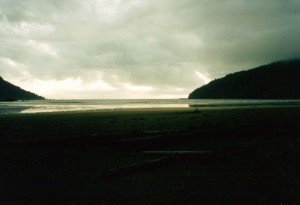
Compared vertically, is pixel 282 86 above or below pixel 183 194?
above

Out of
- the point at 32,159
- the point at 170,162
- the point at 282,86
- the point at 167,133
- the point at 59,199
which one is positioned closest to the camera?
the point at 59,199

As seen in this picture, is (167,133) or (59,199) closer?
(59,199)

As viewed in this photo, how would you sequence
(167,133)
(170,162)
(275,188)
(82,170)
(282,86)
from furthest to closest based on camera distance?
(282,86) < (167,133) < (170,162) < (82,170) < (275,188)

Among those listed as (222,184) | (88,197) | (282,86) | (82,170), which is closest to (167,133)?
(82,170)

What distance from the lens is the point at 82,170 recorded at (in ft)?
29.9

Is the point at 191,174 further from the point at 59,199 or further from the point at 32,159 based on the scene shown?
the point at 32,159

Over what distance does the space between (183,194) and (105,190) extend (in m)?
1.68

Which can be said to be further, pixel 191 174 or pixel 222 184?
pixel 191 174

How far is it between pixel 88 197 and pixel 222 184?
298 cm

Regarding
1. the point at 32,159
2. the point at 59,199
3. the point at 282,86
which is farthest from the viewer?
the point at 282,86

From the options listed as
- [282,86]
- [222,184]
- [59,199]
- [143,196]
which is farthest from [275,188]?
[282,86]

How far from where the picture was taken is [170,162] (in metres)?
9.84

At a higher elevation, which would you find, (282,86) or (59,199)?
(282,86)

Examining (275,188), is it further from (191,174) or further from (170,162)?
(170,162)
